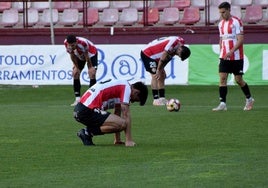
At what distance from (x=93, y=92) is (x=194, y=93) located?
12135mm

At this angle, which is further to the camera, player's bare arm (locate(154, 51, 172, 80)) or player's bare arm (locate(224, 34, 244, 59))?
player's bare arm (locate(154, 51, 172, 80))

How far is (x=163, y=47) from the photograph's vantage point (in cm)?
2100

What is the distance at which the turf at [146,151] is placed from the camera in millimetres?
10031

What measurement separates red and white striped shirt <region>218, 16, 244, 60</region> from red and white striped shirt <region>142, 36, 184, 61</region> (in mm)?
1663

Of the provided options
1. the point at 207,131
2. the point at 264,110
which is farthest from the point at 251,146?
the point at 264,110

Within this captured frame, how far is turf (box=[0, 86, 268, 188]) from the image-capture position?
10.0 m

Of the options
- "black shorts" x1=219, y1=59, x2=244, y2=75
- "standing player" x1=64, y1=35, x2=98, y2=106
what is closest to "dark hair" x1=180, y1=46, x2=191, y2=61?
"black shorts" x1=219, y1=59, x2=244, y2=75

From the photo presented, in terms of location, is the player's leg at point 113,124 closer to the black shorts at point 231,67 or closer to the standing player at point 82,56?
the black shorts at point 231,67

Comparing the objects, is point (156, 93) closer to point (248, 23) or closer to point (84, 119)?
point (84, 119)

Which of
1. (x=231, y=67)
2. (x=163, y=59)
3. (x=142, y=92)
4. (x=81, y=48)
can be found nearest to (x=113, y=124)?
(x=142, y=92)

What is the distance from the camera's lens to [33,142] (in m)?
13.7

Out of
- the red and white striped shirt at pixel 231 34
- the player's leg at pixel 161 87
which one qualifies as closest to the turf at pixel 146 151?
the player's leg at pixel 161 87

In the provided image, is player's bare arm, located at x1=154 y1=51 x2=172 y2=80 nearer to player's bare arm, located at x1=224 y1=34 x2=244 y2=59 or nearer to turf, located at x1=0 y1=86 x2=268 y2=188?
turf, located at x1=0 y1=86 x2=268 y2=188

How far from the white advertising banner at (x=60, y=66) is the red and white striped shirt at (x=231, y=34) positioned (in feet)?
25.0
